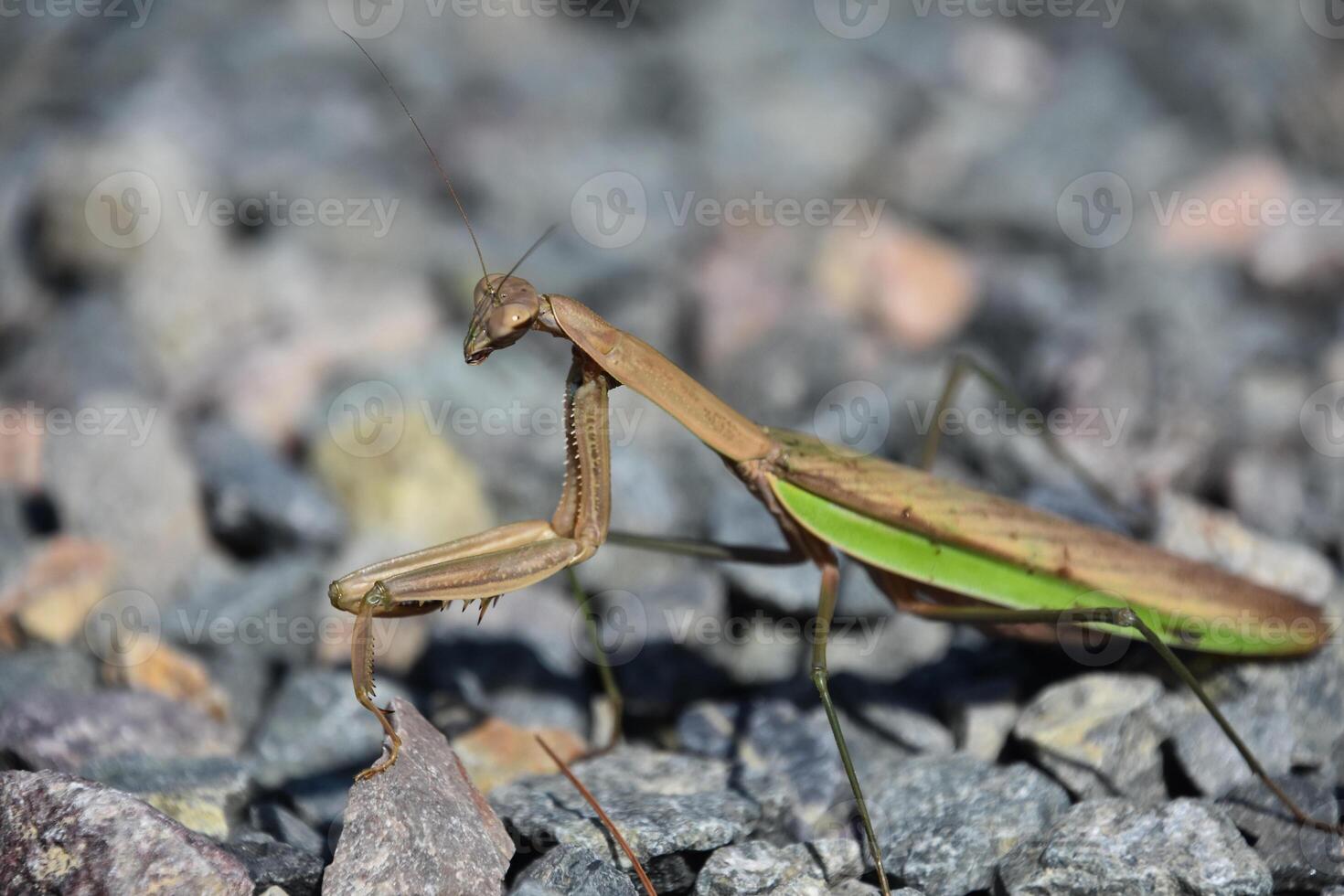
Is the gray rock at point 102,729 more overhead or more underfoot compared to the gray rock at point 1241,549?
more underfoot

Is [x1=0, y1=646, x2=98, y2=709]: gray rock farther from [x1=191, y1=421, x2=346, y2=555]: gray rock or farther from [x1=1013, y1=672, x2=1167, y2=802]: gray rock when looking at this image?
[x1=1013, y1=672, x2=1167, y2=802]: gray rock

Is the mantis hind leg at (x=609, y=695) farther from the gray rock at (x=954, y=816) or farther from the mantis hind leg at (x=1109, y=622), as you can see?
the mantis hind leg at (x=1109, y=622)

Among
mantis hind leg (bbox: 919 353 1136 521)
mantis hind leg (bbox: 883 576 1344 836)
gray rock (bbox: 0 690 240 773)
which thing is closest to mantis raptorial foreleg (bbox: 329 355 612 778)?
gray rock (bbox: 0 690 240 773)

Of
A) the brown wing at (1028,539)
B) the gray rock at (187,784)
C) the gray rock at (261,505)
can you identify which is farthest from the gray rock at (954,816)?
the gray rock at (261,505)

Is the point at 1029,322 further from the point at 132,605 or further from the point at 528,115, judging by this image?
the point at 132,605

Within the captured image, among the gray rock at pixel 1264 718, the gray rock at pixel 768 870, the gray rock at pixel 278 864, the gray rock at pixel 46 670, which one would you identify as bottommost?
the gray rock at pixel 46 670

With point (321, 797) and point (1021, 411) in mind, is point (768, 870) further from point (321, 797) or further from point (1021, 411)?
point (1021, 411)

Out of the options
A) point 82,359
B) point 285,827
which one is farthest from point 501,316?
point 82,359
